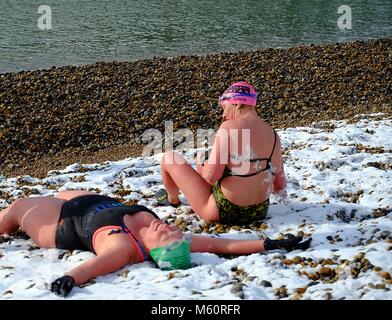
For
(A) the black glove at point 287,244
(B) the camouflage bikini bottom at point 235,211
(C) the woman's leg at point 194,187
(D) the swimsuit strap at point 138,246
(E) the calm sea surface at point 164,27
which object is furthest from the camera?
(E) the calm sea surface at point 164,27

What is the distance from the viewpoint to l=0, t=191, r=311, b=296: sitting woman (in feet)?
15.9

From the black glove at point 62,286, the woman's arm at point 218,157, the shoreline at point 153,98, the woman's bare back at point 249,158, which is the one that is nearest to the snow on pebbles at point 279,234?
the black glove at point 62,286

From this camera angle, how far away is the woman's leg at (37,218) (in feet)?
18.3

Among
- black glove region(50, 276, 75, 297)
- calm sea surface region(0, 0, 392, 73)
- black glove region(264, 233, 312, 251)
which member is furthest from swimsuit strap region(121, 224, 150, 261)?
calm sea surface region(0, 0, 392, 73)

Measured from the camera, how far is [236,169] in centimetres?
583

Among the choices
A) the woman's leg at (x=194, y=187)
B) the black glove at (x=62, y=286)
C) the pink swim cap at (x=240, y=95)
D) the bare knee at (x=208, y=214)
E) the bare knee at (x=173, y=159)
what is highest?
the pink swim cap at (x=240, y=95)

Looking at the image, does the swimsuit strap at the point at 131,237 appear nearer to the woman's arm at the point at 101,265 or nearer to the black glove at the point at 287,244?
the woman's arm at the point at 101,265

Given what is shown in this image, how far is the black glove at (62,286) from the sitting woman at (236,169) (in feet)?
6.41

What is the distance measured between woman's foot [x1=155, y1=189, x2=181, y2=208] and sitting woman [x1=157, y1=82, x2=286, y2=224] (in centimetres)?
45

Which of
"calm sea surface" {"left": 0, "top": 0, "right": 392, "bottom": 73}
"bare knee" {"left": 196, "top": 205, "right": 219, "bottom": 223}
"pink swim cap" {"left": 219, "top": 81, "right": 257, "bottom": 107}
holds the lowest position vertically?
"bare knee" {"left": 196, "top": 205, "right": 219, "bottom": 223}

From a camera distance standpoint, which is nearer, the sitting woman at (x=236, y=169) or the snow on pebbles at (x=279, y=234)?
the snow on pebbles at (x=279, y=234)

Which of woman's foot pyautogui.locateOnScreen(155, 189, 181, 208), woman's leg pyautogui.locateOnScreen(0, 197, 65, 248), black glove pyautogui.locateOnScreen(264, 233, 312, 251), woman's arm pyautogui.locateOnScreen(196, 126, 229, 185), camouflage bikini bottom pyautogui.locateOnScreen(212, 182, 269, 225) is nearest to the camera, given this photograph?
black glove pyautogui.locateOnScreen(264, 233, 312, 251)

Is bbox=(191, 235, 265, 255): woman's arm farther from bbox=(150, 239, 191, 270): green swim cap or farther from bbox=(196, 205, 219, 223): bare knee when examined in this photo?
bbox=(196, 205, 219, 223): bare knee

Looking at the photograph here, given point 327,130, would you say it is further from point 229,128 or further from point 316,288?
point 316,288
